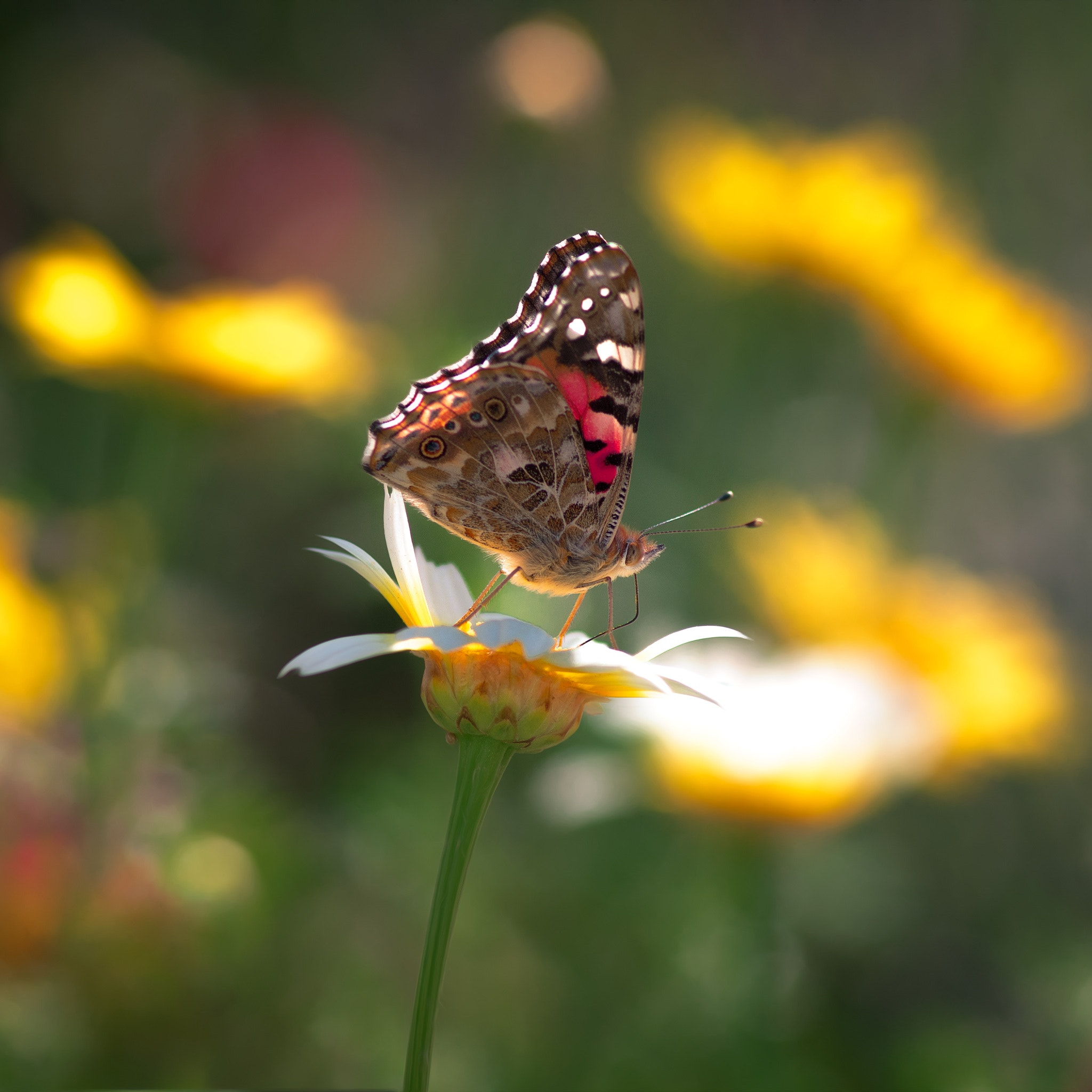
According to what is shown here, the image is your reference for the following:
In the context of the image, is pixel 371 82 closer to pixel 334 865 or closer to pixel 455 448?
pixel 334 865

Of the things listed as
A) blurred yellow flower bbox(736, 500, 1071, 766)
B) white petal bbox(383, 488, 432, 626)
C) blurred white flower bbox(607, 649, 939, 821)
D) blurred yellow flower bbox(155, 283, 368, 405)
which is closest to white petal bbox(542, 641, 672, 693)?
white petal bbox(383, 488, 432, 626)

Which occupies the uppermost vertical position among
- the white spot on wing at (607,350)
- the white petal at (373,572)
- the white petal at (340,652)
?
the white spot on wing at (607,350)

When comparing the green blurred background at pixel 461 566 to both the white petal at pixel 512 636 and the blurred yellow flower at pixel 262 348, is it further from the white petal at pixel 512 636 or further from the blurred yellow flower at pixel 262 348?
the white petal at pixel 512 636

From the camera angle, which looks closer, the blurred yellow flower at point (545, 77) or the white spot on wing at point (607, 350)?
the white spot on wing at point (607, 350)

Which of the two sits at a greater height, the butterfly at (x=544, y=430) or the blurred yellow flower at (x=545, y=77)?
the blurred yellow flower at (x=545, y=77)

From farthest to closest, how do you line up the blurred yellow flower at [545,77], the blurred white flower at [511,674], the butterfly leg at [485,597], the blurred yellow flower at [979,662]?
the blurred yellow flower at [545,77], the blurred yellow flower at [979,662], the butterfly leg at [485,597], the blurred white flower at [511,674]

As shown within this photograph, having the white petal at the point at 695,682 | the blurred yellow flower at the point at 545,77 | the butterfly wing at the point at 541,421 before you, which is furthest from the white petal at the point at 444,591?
the blurred yellow flower at the point at 545,77
